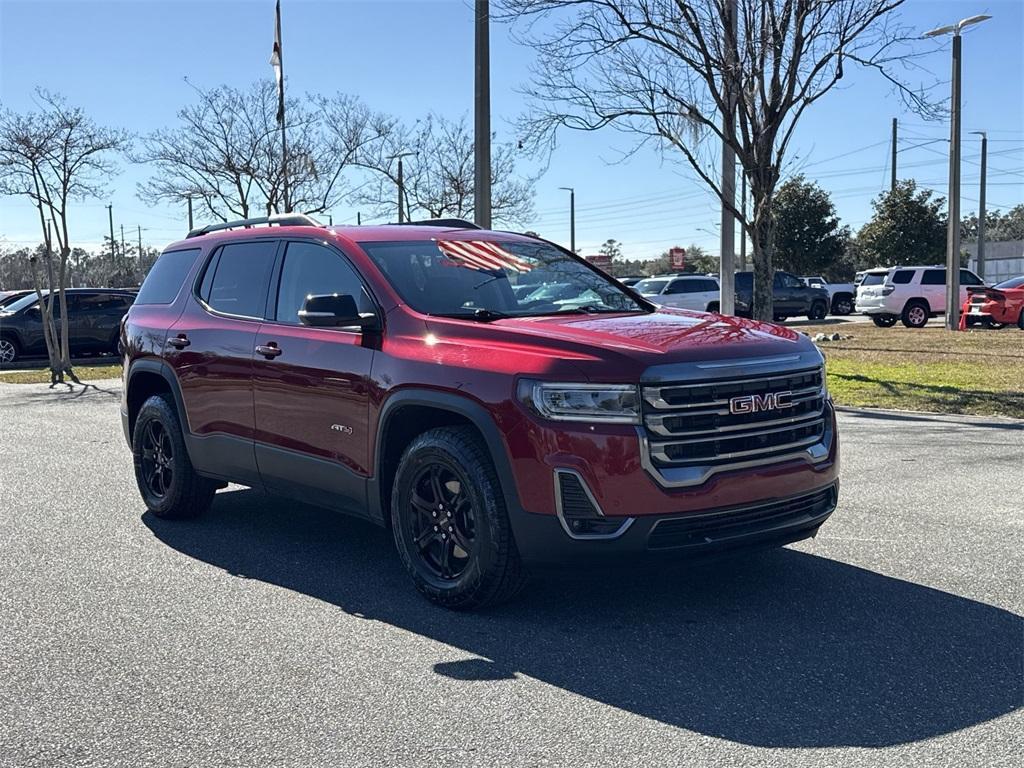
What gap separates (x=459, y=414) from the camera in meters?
4.86

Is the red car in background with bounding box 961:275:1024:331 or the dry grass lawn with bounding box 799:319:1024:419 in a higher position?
the red car in background with bounding box 961:275:1024:331

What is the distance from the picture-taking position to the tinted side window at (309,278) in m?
5.74

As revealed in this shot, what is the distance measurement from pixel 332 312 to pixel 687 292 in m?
28.7

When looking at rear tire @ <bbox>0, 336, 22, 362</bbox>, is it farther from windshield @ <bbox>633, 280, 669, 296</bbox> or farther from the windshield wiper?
the windshield wiper

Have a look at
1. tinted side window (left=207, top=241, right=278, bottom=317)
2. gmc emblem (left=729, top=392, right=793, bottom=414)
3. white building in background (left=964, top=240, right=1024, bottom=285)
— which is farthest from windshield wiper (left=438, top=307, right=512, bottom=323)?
white building in background (left=964, top=240, right=1024, bottom=285)

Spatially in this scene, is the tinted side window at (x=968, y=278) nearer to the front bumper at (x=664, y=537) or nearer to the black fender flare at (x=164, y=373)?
the black fender flare at (x=164, y=373)

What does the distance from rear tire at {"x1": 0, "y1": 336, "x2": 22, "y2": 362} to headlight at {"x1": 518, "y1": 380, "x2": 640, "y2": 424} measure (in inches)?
859

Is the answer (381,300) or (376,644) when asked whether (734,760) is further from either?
(381,300)

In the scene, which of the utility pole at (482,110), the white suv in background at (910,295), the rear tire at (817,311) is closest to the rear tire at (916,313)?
the white suv in background at (910,295)

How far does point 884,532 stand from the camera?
6.30m

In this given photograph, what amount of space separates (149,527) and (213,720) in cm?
341

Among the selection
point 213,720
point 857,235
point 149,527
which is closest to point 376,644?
point 213,720

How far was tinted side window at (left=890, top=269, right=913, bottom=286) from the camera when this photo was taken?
29.5 metres

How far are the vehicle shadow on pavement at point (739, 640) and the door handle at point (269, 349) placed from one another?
1142 mm
